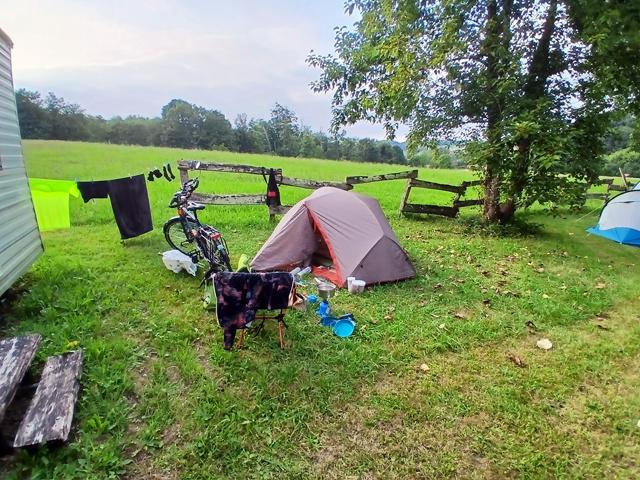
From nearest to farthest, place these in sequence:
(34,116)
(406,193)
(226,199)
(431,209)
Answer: (226,199), (406,193), (431,209), (34,116)

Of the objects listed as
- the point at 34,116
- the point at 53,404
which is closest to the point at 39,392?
the point at 53,404

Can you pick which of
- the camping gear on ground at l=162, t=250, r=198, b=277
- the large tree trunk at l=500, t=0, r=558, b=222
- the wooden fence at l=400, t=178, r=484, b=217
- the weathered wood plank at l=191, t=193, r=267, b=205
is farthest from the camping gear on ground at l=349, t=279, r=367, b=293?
the wooden fence at l=400, t=178, r=484, b=217

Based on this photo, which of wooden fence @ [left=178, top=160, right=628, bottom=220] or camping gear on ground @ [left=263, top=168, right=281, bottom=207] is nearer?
wooden fence @ [left=178, top=160, right=628, bottom=220]

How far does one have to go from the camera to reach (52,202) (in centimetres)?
609

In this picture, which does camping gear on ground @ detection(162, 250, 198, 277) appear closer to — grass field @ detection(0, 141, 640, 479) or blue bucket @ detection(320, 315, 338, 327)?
grass field @ detection(0, 141, 640, 479)

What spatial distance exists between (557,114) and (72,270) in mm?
9207

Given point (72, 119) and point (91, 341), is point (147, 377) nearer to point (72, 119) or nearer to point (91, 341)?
point (91, 341)

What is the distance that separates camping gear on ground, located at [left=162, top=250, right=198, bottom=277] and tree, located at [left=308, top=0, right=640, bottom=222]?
5413 mm

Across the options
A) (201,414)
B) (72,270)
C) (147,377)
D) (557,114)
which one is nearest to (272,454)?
(201,414)

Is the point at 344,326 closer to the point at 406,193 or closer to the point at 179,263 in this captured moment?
the point at 179,263

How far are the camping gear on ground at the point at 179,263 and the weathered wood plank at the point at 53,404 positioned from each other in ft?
7.14

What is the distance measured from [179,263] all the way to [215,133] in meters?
56.4

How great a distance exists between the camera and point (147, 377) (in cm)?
317

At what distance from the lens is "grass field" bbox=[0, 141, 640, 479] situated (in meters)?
2.48
